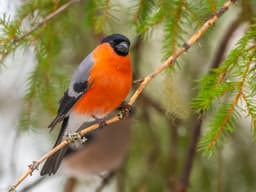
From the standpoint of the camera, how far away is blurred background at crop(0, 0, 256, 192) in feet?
5.47

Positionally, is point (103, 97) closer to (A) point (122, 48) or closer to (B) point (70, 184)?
(A) point (122, 48)

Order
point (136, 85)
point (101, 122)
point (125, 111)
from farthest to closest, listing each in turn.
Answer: point (136, 85) → point (101, 122) → point (125, 111)

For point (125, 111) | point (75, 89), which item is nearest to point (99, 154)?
point (75, 89)

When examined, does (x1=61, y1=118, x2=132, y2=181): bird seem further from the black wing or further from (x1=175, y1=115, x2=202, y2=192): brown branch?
the black wing

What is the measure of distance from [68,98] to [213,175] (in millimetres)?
1040

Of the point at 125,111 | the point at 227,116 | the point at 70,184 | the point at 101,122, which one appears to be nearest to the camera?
the point at 227,116

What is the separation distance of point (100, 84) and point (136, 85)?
516mm

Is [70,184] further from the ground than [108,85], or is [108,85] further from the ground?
[70,184]

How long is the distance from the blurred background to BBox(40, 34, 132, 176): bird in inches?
3.3

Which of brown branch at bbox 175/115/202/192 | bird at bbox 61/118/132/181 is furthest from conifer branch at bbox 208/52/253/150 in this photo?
bird at bbox 61/118/132/181

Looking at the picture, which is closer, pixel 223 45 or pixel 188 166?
pixel 188 166

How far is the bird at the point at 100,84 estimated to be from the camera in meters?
1.81

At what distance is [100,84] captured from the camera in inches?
72.5

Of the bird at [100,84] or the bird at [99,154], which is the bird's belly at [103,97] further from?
the bird at [99,154]
